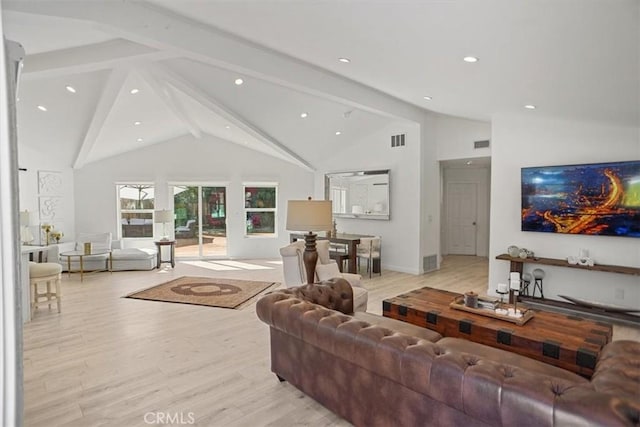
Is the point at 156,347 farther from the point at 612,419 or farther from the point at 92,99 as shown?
the point at 92,99

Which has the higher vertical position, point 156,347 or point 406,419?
point 406,419

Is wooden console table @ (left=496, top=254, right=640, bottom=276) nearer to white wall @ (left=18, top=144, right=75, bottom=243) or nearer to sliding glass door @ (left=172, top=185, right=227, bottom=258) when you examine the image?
sliding glass door @ (left=172, top=185, right=227, bottom=258)

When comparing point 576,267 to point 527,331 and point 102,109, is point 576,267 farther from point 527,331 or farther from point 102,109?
point 102,109

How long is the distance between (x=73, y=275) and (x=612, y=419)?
27.3ft

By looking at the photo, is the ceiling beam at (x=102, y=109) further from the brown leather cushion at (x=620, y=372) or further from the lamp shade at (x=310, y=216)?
the brown leather cushion at (x=620, y=372)

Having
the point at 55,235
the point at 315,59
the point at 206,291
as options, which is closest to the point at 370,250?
Result: the point at 206,291

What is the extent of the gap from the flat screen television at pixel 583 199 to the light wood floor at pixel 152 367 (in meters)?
1.25

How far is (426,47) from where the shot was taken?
300 cm

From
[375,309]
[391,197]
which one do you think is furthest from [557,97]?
[391,197]

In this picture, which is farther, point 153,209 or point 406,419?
point 153,209

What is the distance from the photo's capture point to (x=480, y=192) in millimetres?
9328

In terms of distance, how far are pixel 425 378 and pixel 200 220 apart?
826 cm

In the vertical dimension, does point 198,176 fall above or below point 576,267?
above

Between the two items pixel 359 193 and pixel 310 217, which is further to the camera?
pixel 359 193
